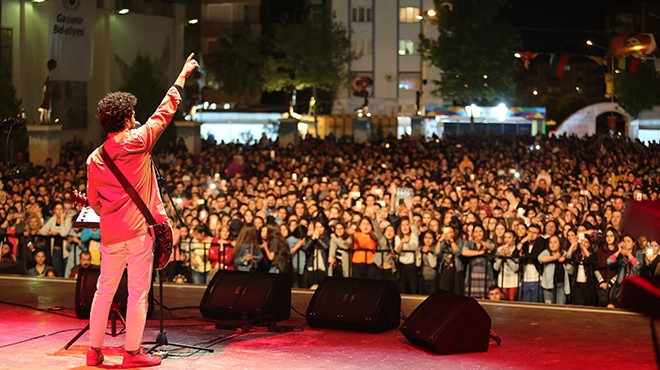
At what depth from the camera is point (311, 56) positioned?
62562 mm

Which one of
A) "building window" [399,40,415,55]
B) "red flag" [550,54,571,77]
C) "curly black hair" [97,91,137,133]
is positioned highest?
"building window" [399,40,415,55]

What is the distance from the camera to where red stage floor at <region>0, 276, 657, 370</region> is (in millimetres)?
7770

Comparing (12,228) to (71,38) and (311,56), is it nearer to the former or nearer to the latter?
(71,38)

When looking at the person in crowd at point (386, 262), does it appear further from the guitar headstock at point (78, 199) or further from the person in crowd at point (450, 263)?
the guitar headstock at point (78, 199)

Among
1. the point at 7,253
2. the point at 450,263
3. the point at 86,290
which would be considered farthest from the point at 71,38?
the point at 86,290

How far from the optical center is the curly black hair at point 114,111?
7262mm

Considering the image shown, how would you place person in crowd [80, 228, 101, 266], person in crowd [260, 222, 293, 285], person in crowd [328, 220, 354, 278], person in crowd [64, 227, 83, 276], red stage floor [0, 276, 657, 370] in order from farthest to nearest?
1. person in crowd [64, 227, 83, 276]
2. person in crowd [80, 228, 101, 266]
3. person in crowd [328, 220, 354, 278]
4. person in crowd [260, 222, 293, 285]
5. red stage floor [0, 276, 657, 370]

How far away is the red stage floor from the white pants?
0.98ft

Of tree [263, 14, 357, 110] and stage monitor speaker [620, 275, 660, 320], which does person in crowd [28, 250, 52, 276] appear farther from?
tree [263, 14, 357, 110]

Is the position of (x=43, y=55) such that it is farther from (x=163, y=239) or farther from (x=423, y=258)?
(x=163, y=239)

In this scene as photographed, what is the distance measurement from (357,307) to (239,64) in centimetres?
6105

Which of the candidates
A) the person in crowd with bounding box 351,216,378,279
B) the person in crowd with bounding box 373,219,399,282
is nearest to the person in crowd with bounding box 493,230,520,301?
the person in crowd with bounding box 373,219,399,282

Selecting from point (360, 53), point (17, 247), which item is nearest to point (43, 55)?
point (17, 247)

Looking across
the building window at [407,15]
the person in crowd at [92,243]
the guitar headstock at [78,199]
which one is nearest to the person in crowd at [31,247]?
the person in crowd at [92,243]
